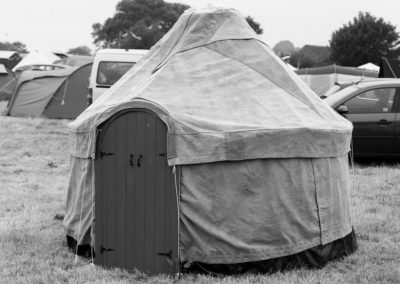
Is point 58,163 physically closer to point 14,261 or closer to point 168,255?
point 14,261

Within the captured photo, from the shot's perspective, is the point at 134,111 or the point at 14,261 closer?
the point at 134,111

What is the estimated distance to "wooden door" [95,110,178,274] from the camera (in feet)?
18.4

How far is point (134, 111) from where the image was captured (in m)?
5.68

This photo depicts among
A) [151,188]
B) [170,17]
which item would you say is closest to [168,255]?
[151,188]

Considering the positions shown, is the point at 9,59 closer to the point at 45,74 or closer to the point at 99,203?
the point at 45,74

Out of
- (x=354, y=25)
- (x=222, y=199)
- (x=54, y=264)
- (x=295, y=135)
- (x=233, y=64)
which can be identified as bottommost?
(x=54, y=264)

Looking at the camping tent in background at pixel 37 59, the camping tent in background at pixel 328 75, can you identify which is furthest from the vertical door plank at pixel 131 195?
the camping tent in background at pixel 37 59

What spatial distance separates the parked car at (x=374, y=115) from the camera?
11070 millimetres

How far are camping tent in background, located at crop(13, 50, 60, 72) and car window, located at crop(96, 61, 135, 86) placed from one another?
23.0 m

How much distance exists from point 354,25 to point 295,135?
2107 inches

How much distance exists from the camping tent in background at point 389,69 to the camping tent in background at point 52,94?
8.66 m

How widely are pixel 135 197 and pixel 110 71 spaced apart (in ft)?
31.7

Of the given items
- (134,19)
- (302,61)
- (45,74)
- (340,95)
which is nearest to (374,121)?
(340,95)

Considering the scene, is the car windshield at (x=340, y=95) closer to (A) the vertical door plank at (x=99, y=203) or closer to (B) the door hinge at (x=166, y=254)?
(A) the vertical door plank at (x=99, y=203)
